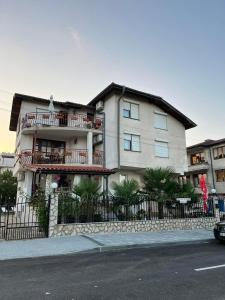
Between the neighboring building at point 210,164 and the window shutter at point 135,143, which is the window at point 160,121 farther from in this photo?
the neighboring building at point 210,164

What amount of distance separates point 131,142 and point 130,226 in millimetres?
10462

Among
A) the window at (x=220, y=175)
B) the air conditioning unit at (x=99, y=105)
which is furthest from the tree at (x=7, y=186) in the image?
the window at (x=220, y=175)

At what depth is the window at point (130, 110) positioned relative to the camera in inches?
940

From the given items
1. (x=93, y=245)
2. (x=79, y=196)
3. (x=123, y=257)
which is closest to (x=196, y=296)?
(x=123, y=257)

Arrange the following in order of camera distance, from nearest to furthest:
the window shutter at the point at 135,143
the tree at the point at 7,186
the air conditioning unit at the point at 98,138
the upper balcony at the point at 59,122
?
the upper balcony at the point at 59,122 < the window shutter at the point at 135,143 < the air conditioning unit at the point at 98,138 < the tree at the point at 7,186

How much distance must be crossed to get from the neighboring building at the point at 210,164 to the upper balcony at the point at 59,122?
18.3 meters

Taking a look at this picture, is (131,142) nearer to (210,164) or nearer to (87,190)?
(87,190)

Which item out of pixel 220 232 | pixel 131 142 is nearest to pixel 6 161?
pixel 131 142

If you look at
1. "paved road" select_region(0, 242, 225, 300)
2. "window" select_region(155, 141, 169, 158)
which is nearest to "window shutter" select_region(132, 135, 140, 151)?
"window" select_region(155, 141, 169, 158)

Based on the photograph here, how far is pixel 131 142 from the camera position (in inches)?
927

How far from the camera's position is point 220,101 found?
62.5 ft

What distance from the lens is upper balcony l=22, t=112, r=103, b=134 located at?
21.7 m

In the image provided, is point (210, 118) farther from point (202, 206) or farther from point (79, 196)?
point (79, 196)

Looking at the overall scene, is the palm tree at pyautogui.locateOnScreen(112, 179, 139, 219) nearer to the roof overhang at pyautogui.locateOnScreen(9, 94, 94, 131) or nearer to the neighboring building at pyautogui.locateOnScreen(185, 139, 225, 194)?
the roof overhang at pyautogui.locateOnScreen(9, 94, 94, 131)
